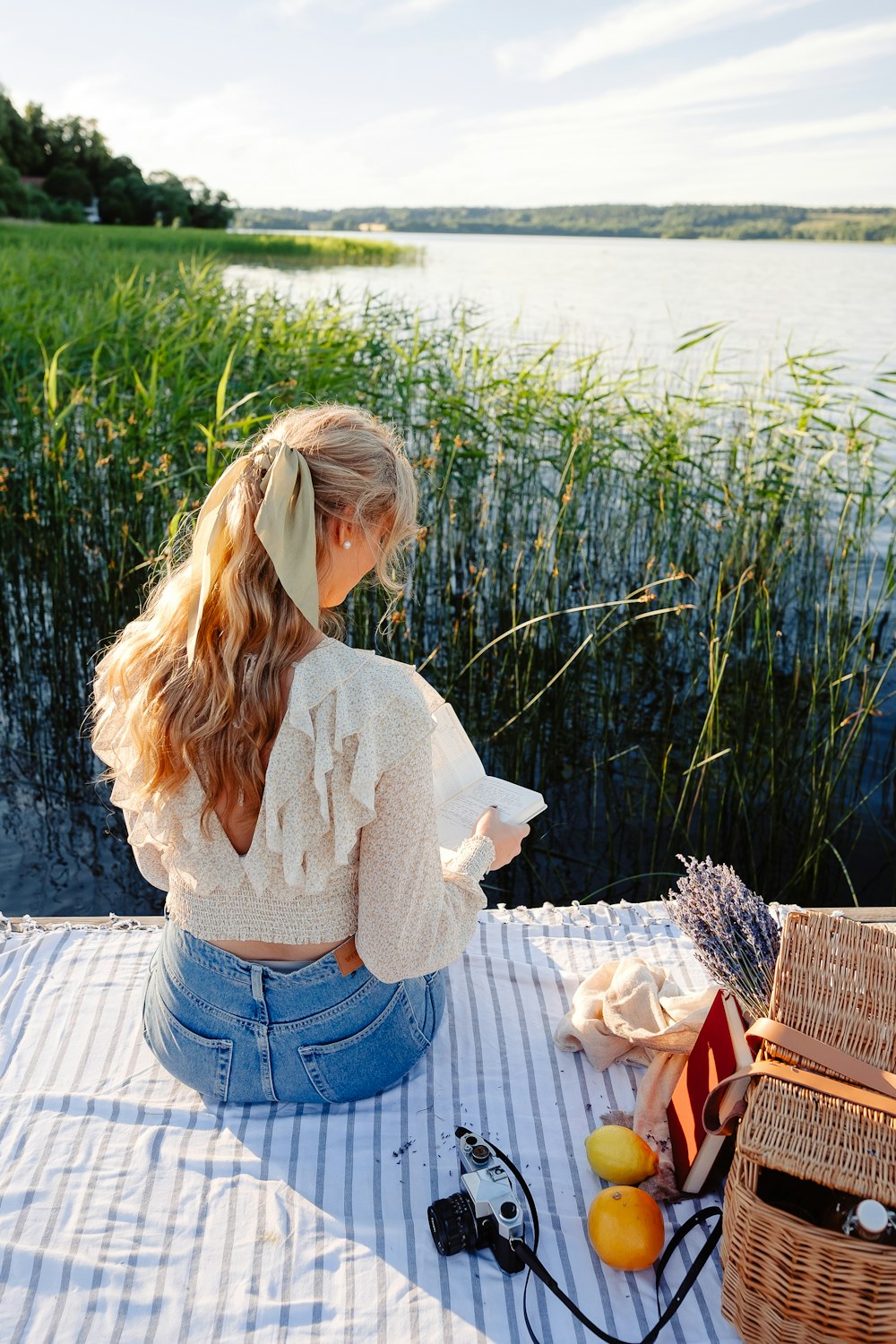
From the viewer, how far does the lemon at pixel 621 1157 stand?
1.40m

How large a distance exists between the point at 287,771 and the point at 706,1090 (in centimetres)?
69

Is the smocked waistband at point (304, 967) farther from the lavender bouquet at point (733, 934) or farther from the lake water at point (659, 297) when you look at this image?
the lake water at point (659, 297)

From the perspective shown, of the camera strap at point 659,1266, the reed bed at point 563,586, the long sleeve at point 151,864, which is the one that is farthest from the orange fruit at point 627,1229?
the reed bed at point 563,586

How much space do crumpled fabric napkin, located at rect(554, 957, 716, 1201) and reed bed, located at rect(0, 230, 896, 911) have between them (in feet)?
3.36

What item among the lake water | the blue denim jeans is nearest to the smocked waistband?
the blue denim jeans

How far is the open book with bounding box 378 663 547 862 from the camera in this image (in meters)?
1.57

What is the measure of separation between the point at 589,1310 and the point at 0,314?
4.34 m

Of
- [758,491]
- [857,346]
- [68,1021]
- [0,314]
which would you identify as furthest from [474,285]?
[68,1021]

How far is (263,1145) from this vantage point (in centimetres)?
146

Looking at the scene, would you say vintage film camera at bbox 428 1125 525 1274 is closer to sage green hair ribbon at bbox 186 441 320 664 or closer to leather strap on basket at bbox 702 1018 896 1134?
leather strap on basket at bbox 702 1018 896 1134

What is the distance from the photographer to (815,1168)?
1.05 meters

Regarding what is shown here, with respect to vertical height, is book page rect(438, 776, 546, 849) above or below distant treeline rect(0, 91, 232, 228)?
below

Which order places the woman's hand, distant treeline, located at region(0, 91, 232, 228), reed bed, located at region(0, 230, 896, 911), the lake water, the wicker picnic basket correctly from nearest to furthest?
the wicker picnic basket < the woman's hand < reed bed, located at region(0, 230, 896, 911) < the lake water < distant treeline, located at region(0, 91, 232, 228)

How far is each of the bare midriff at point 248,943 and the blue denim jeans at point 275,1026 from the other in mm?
16
